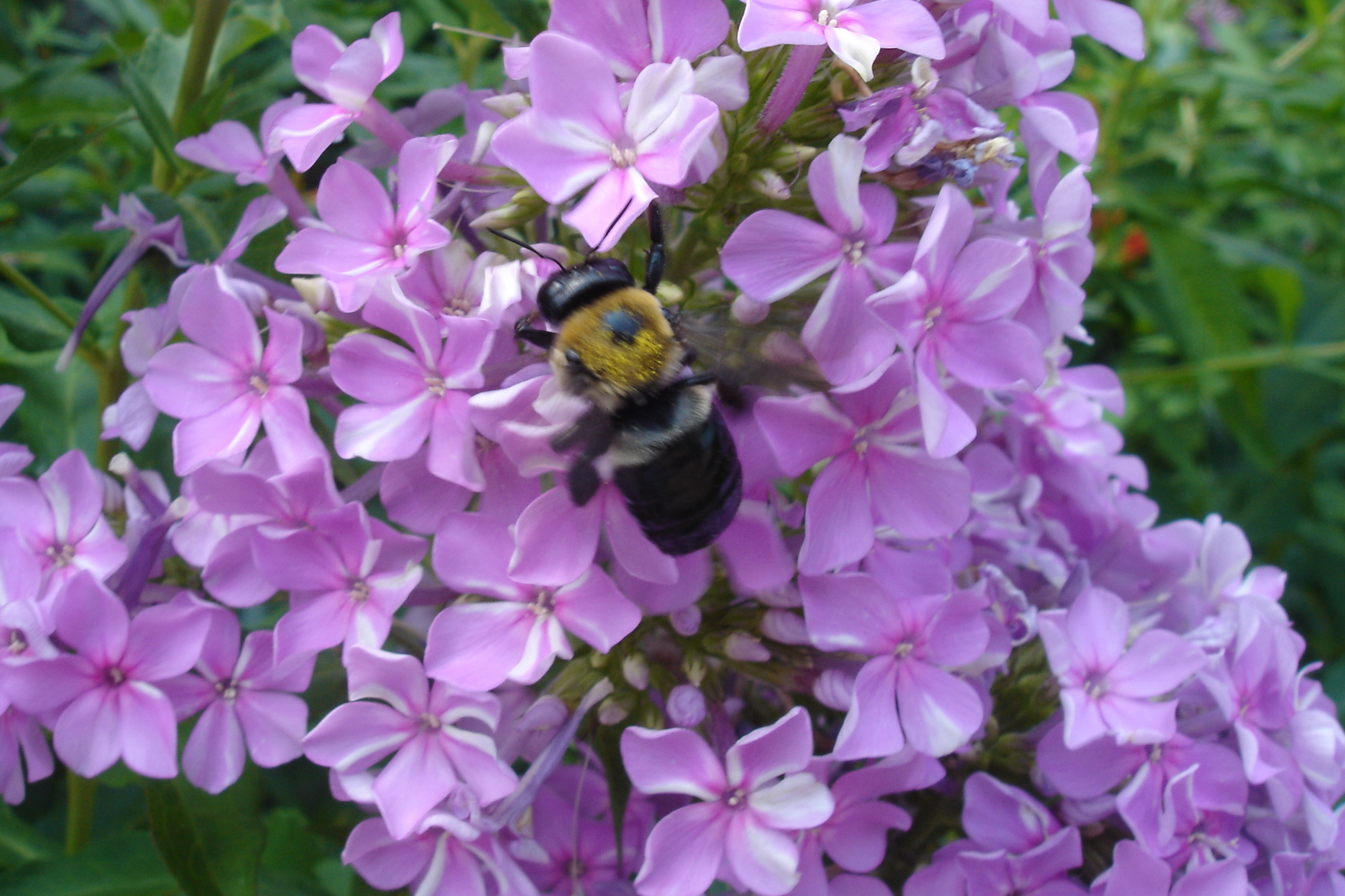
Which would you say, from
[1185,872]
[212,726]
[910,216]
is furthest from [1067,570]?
[212,726]

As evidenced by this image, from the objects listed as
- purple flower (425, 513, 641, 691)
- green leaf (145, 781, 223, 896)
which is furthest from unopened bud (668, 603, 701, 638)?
green leaf (145, 781, 223, 896)

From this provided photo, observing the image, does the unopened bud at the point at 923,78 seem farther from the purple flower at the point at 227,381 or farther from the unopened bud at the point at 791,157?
the purple flower at the point at 227,381

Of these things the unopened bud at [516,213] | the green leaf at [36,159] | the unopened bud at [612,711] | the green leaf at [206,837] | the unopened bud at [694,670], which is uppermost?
the unopened bud at [516,213]

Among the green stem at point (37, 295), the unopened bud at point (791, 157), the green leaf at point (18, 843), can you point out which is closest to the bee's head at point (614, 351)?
the unopened bud at point (791, 157)

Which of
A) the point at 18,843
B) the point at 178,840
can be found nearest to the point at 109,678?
the point at 178,840

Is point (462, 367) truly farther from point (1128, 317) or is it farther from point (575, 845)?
point (1128, 317)

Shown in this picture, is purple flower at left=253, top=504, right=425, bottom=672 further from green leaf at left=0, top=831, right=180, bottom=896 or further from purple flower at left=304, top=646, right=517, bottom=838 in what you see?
green leaf at left=0, top=831, right=180, bottom=896
